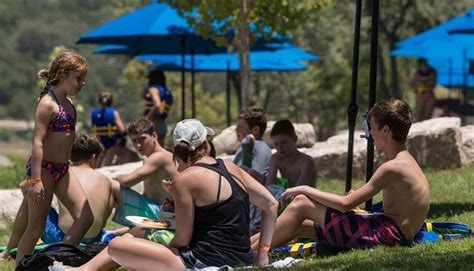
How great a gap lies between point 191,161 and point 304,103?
1244 inches

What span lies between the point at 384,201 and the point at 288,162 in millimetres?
2567

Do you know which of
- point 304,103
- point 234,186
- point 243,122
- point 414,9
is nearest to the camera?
point 234,186

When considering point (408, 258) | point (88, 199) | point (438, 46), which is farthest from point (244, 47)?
point (408, 258)

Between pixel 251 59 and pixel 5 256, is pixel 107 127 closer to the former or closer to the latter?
pixel 251 59

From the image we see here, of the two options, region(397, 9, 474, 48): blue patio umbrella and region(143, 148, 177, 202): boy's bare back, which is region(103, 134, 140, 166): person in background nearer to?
region(397, 9, 474, 48): blue patio umbrella

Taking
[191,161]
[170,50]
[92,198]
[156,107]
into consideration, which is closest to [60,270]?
[191,161]

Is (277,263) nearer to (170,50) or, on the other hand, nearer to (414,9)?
(170,50)

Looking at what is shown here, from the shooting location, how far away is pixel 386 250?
6.37 metres

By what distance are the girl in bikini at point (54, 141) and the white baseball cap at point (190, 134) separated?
1.19 meters

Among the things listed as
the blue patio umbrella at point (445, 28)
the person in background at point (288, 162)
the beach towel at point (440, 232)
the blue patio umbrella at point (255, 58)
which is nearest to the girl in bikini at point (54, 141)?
the person in background at point (288, 162)

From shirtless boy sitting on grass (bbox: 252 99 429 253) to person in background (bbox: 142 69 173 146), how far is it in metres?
7.67

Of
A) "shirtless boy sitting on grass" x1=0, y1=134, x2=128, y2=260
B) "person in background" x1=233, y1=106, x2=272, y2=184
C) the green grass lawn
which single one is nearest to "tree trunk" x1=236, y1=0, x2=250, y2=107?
"person in background" x1=233, y1=106, x2=272, y2=184

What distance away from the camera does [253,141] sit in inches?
359

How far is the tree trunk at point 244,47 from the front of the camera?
1521 cm
